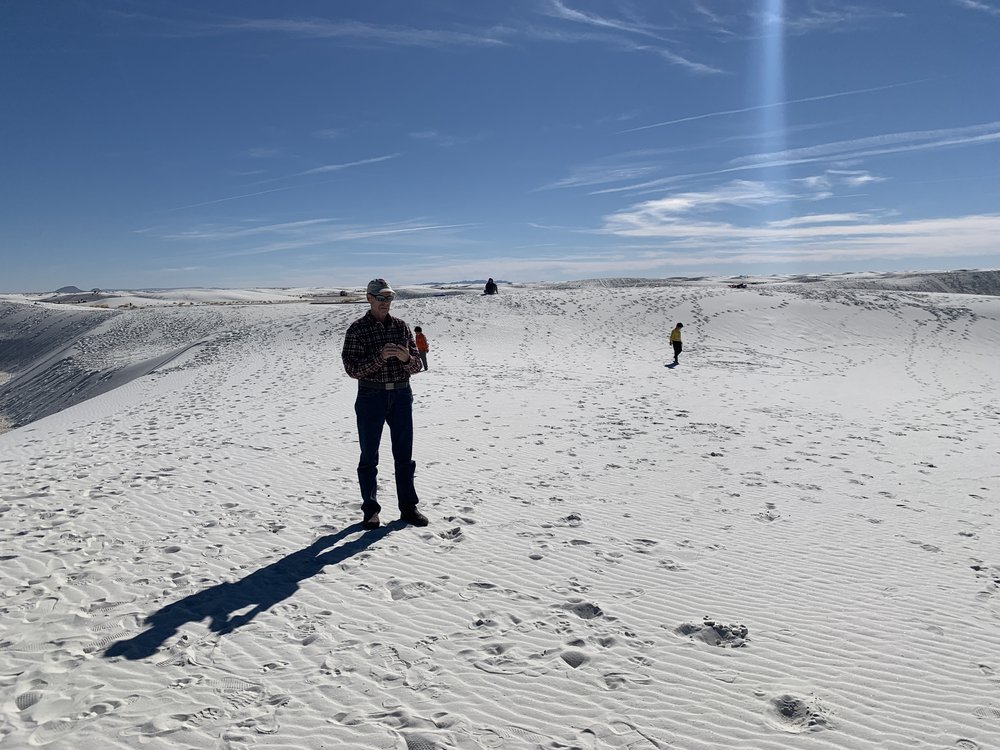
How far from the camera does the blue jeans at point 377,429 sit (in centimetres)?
652

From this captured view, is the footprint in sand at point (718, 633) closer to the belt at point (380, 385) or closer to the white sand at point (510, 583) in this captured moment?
the white sand at point (510, 583)

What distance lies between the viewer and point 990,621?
191 inches

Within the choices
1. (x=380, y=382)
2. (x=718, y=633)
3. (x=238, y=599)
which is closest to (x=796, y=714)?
(x=718, y=633)

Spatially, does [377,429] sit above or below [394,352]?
below

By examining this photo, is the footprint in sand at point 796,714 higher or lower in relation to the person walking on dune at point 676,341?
lower

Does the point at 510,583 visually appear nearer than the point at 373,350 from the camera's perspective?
Yes

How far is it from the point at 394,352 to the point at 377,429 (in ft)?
2.98

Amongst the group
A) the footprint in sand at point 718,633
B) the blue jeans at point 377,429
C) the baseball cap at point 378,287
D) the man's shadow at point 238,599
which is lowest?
the footprint in sand at point 718,633

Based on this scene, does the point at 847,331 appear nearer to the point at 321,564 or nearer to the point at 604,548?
the point at 604,548

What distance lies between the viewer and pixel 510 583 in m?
5.43

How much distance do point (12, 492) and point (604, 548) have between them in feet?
25.3

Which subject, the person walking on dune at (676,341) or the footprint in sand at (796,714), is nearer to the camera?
the footprint in sand at (796,714)

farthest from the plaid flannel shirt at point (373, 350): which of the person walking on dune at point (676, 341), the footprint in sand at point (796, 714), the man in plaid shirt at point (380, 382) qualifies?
the person walking on dune at point (676, 341)

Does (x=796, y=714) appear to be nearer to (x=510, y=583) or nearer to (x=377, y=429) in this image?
(x=510, y=583)
